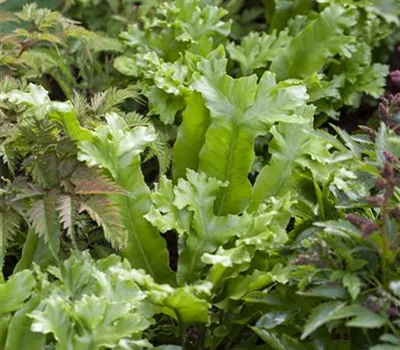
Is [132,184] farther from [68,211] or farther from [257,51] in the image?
[257,51]

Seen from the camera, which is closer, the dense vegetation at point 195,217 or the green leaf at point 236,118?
the dense vegetation at point 195,217

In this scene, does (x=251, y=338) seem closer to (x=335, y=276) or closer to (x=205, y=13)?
(x=335, y=276)

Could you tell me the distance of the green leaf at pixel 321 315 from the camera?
1205mm

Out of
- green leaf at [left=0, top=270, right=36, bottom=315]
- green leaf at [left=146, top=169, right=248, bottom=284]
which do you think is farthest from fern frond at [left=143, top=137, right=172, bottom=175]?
green leaf at [left=0, top=270, right=36, bottom=315]

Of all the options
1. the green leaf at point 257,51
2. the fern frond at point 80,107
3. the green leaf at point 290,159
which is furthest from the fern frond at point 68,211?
the green leaf at point 257,51

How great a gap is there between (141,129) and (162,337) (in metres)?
0.44

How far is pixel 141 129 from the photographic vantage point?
1557 mm

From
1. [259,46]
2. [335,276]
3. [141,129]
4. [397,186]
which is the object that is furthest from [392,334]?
[259,46]

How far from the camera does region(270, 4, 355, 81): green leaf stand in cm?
196

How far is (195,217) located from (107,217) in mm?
178

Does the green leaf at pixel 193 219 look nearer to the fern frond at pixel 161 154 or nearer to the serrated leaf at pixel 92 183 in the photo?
the serrated leaf at pixel 92 183

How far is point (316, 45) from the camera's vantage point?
1.97m

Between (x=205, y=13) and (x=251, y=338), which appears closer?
(x=251, y=338)

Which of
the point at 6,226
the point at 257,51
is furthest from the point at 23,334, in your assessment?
the point at 257,51
